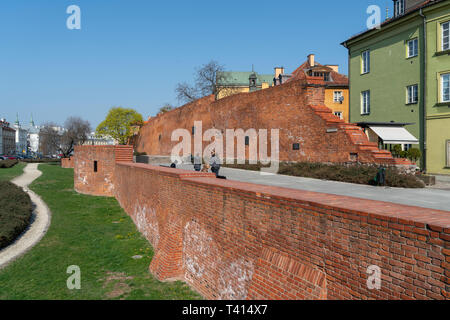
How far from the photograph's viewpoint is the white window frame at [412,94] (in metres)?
21.5

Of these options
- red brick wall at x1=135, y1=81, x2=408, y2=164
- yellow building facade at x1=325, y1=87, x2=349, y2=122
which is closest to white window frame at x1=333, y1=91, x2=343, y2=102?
yellow building facade at x1=325, y1=87, x2=349, y2=122

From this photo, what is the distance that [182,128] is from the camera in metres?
33.9

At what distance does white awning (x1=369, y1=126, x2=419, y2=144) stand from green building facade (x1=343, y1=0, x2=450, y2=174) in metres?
0.96

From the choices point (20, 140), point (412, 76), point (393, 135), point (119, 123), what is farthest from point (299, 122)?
point (20, 140)

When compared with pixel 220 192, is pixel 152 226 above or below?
below

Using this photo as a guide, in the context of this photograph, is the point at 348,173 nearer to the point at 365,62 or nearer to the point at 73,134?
the point at 365,62

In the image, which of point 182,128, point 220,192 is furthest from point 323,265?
point 182,128

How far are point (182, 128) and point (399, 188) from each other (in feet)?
81.2

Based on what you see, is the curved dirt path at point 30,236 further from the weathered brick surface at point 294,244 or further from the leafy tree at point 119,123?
the leafy tree at point 119,123

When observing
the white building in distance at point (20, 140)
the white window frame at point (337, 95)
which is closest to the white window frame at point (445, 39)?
the white window frame at point (337, 95)

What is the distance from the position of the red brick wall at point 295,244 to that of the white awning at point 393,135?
1213 centimetres

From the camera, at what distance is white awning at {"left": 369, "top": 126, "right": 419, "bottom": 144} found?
16656 millimetres
